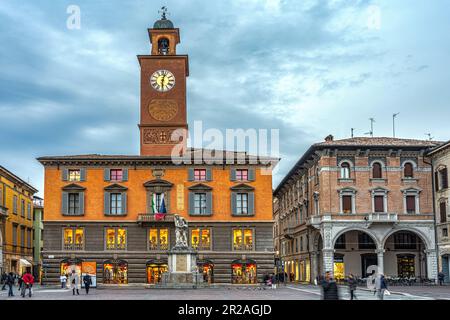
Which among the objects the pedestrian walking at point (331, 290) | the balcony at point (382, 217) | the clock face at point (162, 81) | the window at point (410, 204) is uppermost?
the clock face at point (162, 81)

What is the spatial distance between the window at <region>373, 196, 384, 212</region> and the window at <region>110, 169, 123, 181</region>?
925 inches

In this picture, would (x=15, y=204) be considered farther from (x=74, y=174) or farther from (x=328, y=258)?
(x=328, y=258)

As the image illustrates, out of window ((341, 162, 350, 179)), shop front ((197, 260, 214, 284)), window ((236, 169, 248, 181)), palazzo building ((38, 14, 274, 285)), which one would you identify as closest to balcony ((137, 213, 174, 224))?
palazzo building ((38, 14, 274, 285))

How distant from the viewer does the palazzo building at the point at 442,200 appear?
5638 cm

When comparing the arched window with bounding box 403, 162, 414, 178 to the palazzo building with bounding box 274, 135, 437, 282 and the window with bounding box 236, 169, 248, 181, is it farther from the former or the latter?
the window with bounding box 236, 169, 248, 181

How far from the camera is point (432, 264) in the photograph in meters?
58.8

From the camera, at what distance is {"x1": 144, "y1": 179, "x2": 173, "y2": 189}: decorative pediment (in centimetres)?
6069

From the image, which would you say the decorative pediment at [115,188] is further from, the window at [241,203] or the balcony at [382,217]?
the balcony at [382,217]

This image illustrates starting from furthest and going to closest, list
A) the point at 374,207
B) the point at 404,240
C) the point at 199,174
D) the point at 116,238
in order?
1. the point at 404,240
2. the point at 199,174
3. the point at 116,238
4. the point at 374,207

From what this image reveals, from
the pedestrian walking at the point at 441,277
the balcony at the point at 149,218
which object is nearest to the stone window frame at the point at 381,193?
the pedestrian walking at the point at 441,277

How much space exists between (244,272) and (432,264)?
16.9 meters

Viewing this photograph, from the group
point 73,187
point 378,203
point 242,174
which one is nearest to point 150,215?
point 73,187

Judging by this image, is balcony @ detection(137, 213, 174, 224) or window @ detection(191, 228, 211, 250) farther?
window @ detection(191, 228, 211, 250)

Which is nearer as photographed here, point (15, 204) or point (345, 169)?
point (345, 169)
